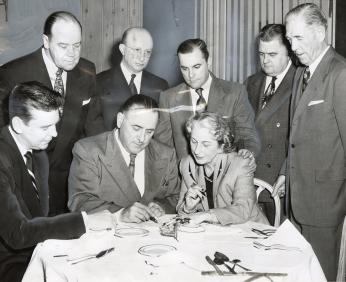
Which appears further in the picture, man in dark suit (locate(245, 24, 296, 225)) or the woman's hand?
man in dark suit (locate(245, 24, 296, 225))

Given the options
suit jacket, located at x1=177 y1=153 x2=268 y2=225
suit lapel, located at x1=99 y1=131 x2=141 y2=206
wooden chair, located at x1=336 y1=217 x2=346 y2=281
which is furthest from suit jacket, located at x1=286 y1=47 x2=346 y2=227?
suit lapel, located at x1=99 y1=131 x2=141 y2=206

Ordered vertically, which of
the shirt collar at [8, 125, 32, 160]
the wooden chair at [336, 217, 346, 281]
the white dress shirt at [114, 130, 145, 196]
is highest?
the shirt collar at [8, 125, 32, 160]

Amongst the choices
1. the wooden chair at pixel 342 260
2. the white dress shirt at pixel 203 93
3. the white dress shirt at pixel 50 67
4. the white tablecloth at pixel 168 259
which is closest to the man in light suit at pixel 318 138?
the wooden chair at pixel 342 260

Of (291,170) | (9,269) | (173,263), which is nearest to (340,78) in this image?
(291,170)

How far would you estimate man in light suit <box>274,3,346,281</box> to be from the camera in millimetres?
2434

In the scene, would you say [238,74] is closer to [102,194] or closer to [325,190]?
[325,190]

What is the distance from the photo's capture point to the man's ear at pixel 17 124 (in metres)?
2.00

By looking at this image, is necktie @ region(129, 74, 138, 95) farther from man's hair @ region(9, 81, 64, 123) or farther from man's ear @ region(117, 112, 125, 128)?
man's hair @ region(9, 81, 64, 123)

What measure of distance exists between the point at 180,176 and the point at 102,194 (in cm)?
61

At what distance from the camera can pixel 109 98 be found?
132 inches

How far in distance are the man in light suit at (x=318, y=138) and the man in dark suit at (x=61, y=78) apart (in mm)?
1542

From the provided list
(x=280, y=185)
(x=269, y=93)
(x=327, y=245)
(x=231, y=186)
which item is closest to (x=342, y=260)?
(x=327, y=245)

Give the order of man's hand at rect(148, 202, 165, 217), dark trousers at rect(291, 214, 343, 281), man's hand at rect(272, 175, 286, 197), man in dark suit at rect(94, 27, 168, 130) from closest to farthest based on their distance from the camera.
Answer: man's hand at rect(148, 202, 165, 217), dark trousers at rect(291, 214, 343, 281), man's hand at rect(272, 175, 286, 197), man in dark suit at rect(94, 27, 168, 130)

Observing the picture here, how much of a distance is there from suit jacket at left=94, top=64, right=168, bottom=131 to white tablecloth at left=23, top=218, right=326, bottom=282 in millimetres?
1651
